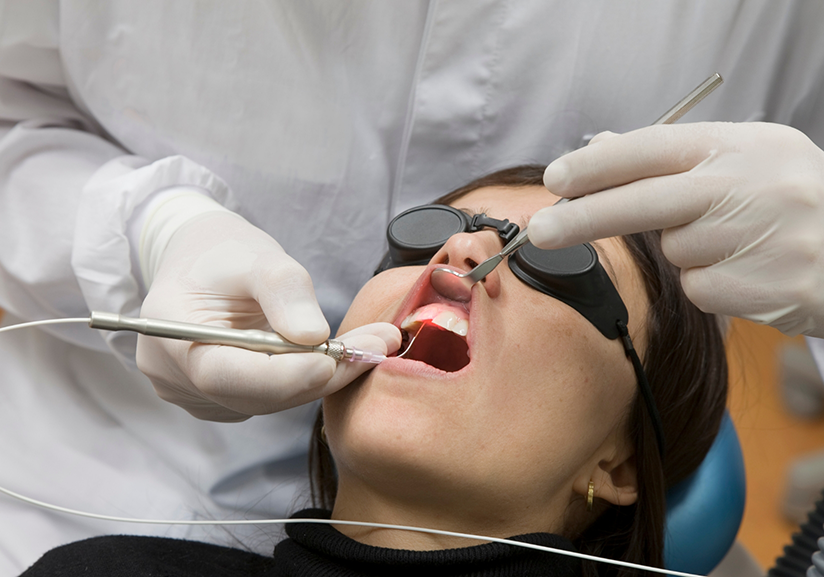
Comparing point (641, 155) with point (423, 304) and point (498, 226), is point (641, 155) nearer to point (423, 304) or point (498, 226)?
point (498, 226)

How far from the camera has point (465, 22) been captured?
54.6 inches

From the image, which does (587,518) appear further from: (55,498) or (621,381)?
(55,498)

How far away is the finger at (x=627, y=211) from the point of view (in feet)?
3.01

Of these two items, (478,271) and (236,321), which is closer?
(478,271)

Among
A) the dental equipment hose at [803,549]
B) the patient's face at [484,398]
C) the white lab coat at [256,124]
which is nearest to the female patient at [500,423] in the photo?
the patient's face at [484,398]

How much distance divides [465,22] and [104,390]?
131cm

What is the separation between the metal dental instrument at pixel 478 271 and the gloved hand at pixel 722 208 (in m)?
0.03

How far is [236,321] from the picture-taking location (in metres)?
1.18

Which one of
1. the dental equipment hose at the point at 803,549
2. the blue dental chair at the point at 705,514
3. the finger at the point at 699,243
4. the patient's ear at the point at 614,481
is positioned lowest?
the dental equipment hose at the point at 803,549

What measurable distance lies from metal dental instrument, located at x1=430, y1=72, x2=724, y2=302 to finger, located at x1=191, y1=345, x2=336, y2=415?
24cm

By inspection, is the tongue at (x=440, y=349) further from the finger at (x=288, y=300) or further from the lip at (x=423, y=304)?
the finger at (x=288, y=300)

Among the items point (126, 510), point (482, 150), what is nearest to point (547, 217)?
point (482, 150)

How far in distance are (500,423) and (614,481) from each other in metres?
0.42

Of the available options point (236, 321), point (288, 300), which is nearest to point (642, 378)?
point (288, 300)
